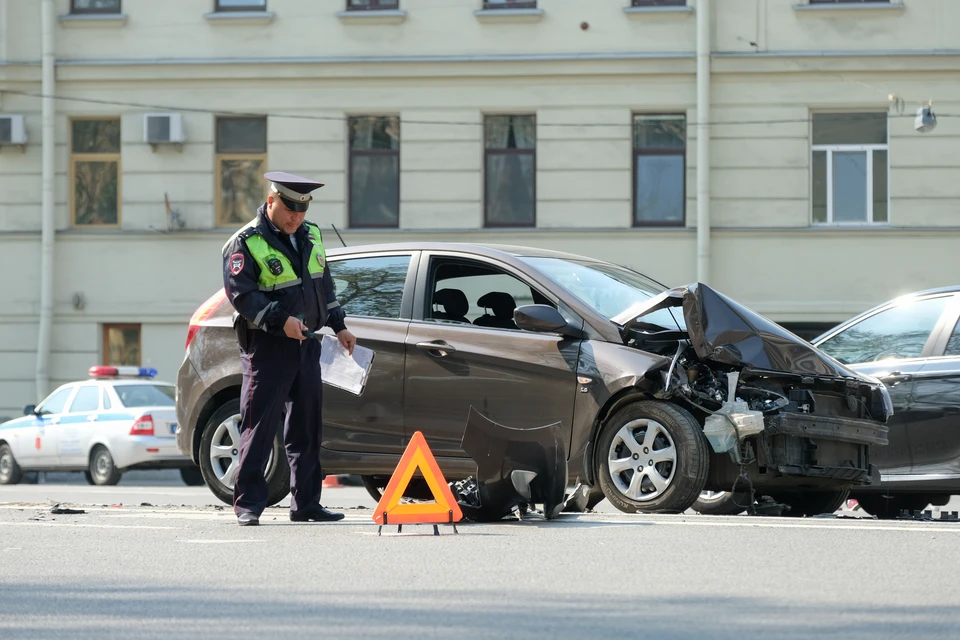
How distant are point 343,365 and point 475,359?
754mm

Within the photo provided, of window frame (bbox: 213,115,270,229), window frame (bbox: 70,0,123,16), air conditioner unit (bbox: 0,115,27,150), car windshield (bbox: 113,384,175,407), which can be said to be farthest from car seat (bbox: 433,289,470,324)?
window frame (bbox: 70,0,123,16)

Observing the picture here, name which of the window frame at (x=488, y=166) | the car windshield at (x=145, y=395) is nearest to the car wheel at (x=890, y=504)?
the car windshield at (x=145, y=395)

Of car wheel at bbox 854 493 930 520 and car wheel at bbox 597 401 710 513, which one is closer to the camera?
car wheel at bbox 597 401 710 513

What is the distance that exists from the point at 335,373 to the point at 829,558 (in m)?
3.45

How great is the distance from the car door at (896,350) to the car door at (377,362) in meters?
2.95

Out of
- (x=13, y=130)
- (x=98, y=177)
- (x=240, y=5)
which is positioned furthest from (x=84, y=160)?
(x=240, y=5)

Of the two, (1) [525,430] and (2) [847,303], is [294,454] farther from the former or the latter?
(2) [847,303]

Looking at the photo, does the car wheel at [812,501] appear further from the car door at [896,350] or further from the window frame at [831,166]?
the window frame at [831,166]

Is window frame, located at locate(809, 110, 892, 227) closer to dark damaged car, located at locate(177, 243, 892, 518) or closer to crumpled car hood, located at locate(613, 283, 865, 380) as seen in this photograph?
dark damaged car, located at locate(177, 243, 892, 518)

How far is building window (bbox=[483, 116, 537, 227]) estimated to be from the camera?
940 inches

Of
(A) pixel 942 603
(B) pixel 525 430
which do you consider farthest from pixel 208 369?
(A) pixel 942 603

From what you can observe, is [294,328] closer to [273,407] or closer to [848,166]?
[273,407]

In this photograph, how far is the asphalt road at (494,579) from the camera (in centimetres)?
491

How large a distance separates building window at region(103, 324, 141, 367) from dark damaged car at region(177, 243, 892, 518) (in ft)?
50.9
